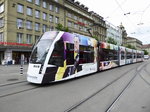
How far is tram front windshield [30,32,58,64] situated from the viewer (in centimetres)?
771

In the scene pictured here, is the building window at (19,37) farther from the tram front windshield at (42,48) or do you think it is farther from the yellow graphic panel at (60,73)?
the yellow graphic panel at (60,73)

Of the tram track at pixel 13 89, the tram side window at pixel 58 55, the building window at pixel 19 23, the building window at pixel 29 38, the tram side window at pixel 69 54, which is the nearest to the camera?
the tram track at pixel 13 89

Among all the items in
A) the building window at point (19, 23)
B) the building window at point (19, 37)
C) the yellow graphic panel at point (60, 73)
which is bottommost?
the yellow graphic panel at point (60, 73)

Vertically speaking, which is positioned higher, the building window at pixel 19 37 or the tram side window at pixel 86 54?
the building window at pixel 19 37

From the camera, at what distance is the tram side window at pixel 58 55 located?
7.86 m

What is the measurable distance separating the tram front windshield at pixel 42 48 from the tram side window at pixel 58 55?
1.33 ft

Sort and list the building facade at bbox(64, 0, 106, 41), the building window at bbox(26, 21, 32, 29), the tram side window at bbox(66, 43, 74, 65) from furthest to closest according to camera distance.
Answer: the building facade at bbox(64, 0, 106, 41), the building window at bbox(26, 21, 32, 29), the tram side window at bbox(66, 43, 74, 65)

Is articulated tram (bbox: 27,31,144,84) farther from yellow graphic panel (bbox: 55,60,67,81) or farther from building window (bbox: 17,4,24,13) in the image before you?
building window (bbox: 17,4,24,13)

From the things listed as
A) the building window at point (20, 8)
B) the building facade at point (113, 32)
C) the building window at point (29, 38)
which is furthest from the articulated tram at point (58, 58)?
the building facade at point (113, 32)

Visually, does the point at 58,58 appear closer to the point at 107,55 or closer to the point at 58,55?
the point at 58,55

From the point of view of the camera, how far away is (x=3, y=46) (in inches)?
1033

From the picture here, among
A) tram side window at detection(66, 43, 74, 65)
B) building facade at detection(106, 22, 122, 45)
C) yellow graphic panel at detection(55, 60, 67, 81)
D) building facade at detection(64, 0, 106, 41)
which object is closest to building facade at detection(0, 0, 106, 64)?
building facade at detection(64, 0, 106, 41)

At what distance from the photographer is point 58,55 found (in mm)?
8172

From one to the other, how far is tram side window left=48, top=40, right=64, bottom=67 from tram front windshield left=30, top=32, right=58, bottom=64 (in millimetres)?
404
